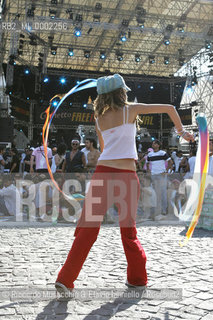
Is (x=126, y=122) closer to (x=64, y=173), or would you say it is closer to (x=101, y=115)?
(x=101, y=115)

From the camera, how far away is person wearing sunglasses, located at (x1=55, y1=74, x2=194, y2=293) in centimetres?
276

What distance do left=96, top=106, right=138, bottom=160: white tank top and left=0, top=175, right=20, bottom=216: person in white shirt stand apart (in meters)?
6.08

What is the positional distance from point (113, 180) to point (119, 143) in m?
0.29

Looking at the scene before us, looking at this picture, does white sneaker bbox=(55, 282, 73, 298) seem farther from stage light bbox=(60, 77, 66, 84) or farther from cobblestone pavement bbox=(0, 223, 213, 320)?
stage light bbox=(60, 77, 66, 84)

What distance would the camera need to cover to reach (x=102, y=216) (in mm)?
2811

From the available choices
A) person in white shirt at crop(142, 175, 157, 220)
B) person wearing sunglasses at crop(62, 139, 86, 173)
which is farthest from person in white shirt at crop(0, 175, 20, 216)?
person in white shirt at crop(142, 175, 157, 220)

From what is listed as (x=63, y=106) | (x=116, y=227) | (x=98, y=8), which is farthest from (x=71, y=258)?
(x=63, y=106)

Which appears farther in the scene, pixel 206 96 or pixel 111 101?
pixel 206 96

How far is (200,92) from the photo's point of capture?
30047 millimetres

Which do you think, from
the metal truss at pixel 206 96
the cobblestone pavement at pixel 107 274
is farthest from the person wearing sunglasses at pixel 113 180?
the metal truss at pixel 206 96

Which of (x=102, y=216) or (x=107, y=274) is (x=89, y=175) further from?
(x=102, y=216)

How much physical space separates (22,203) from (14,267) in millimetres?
5277

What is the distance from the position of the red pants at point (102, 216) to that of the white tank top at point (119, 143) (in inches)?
4.5

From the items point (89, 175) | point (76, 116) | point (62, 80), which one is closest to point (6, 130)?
point (89, 175)
